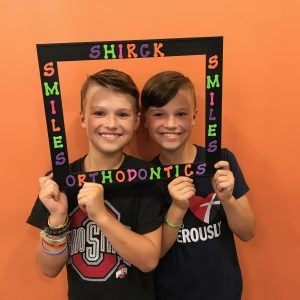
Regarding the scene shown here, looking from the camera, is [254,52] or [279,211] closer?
[254,52]

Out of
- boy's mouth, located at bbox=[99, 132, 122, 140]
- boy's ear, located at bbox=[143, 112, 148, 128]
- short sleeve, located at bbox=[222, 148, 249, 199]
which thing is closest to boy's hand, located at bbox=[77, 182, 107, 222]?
boy's mouth, located at bbox=[99, 132, 122, 140]

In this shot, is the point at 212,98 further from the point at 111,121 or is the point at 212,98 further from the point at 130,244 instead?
the point at 130,244

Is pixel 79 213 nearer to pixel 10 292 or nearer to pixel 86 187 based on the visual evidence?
pixel 86 187

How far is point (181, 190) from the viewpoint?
2.35 feet

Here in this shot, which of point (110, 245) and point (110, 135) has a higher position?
point (110, 135)

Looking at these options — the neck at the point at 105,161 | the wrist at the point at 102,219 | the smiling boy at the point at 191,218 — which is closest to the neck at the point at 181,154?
the smiling boy at the point at 191,218

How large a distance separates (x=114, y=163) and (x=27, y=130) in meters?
0.25

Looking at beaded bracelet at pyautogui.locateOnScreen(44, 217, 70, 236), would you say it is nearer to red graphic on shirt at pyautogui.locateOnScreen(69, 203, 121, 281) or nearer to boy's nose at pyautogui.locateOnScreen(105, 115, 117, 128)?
red graphic on shirt at pyautogui.locateOnScreen(69, 203, 121, 281)

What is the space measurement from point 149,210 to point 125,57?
12.2 inches

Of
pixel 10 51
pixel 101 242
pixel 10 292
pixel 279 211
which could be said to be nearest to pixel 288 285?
pixel 279 211

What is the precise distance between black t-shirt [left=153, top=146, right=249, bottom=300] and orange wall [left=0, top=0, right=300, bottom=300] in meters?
0.15

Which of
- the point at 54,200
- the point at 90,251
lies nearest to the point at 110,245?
the point at 90,251

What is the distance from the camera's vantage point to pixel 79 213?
76 centimetres

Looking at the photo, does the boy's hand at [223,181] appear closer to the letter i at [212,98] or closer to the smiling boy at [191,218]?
the smiling boy at [191,218]
